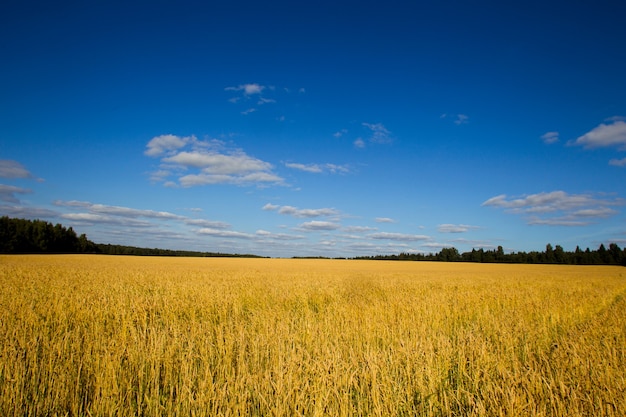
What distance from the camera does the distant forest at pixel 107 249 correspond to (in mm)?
78200

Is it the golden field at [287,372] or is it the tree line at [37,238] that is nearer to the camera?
the golden field at [287,372]

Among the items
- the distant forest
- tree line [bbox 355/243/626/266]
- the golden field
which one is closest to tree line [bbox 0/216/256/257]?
the distant forest

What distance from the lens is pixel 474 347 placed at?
472 centimetres

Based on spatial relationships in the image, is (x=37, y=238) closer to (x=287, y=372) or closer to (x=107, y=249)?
(x=107, y=249)

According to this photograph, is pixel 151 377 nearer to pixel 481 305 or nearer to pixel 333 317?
A: pixel 333 317

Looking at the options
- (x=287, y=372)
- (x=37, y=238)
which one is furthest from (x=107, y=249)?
(x=287, y=372)

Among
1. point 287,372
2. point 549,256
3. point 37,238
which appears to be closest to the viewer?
point 287,372

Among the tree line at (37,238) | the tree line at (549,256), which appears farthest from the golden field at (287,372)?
the tree line at (549,256)

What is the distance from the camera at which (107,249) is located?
120 meters

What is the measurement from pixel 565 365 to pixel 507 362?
70 cm

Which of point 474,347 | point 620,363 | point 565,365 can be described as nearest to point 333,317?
point 474,347

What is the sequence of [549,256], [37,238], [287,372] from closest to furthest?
1. [287,372]
2. [37,238]
3. [549,256]

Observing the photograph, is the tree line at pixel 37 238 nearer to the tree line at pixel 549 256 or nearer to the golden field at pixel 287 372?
the golden field at pixel 287 372

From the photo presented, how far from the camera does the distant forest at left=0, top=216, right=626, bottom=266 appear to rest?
7820 cm
